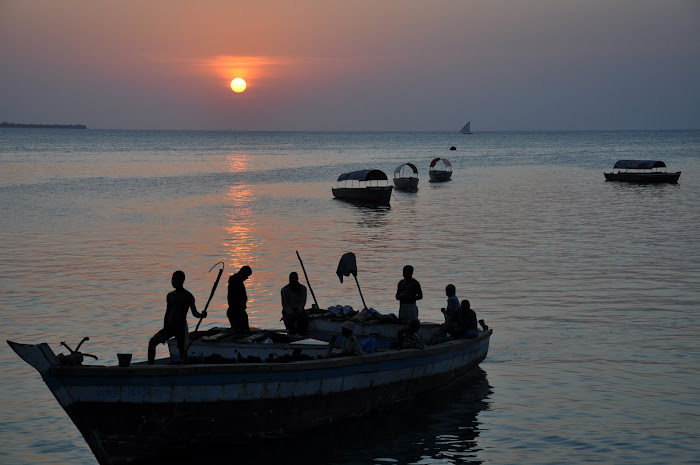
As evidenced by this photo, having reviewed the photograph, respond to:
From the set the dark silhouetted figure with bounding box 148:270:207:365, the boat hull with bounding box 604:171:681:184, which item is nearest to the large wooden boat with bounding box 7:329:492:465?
the dark silhouetted figure with bounding box 148:270:207:365

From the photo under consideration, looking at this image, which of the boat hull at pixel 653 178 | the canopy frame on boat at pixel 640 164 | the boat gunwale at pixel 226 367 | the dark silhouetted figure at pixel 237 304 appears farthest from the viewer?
the boat hull at pixel 653 178

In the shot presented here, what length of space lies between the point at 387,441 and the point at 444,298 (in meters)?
10.4

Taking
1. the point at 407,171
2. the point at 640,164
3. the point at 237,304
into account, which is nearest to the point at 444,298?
the point at 237,304

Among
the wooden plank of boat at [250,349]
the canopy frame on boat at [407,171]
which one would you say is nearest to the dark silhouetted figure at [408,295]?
the wooden plank of boat at [250,349]

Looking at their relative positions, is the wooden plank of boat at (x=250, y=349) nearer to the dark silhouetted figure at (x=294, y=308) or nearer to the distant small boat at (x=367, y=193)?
the dark silhouetted figure at (x=294, y=308)

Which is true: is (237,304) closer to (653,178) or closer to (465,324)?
(465,324)

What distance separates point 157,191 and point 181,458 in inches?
2434

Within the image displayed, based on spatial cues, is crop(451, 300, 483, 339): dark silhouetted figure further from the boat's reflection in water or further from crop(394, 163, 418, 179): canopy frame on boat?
crop(394, 163, 418, 179): canopy frame on boat

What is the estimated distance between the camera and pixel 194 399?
1269cm

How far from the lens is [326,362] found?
13.6 meters

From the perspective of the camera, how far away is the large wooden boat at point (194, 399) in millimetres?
12156

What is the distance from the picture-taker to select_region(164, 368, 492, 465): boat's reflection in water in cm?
1346

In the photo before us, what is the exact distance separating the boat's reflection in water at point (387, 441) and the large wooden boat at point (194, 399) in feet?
0.70

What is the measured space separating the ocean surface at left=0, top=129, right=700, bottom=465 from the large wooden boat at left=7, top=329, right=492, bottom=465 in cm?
45
